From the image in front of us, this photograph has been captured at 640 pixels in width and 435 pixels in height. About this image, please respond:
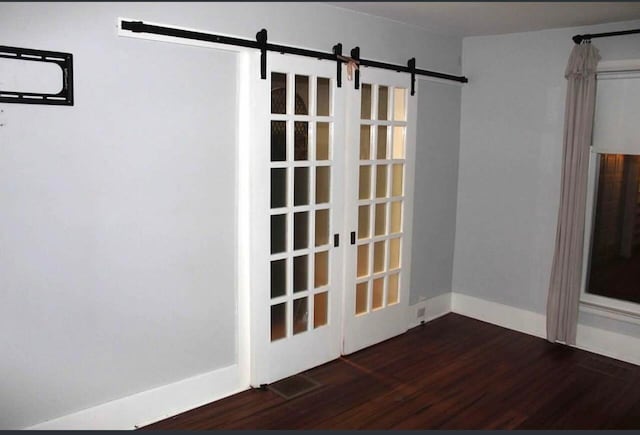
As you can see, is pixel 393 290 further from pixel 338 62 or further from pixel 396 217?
pixel 338 62

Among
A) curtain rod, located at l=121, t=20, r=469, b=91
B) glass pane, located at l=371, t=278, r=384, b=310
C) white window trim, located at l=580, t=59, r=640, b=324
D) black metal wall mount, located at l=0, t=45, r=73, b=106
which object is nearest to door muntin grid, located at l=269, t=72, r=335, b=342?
curtain rod, located at l=121, t=20, r=469, b=91

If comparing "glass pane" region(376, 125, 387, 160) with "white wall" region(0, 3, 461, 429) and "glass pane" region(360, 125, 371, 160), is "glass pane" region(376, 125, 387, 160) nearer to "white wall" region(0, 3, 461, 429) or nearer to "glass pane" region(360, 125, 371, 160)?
"glass pane" region(360, 125, 371, 160)

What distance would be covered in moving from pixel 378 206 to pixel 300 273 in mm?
941

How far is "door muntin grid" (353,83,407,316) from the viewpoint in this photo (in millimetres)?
4246

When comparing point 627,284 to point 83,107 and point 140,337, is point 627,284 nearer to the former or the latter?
point 140,337

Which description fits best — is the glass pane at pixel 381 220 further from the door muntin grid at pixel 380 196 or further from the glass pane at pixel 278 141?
the glass pane at pixel 278 141

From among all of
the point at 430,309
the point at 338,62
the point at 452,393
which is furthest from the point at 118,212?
the point at 430,309

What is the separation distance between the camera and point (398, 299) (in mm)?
4707

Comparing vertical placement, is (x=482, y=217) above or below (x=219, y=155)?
below

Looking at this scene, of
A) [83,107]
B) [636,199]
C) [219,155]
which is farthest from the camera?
[636,199]

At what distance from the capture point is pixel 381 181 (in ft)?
14.6

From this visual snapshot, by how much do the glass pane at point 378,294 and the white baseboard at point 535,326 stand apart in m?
1.08

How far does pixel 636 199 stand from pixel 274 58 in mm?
2959

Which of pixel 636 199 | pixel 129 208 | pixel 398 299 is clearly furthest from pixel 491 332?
pixel 129 208
